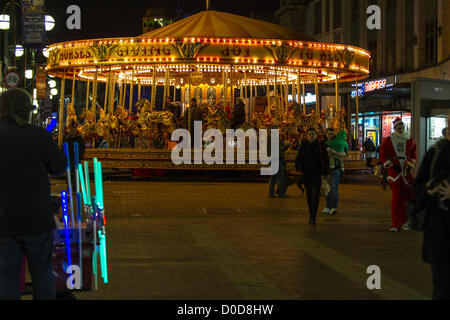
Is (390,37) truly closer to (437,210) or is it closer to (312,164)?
(312,164)

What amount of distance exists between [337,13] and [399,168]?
4887cm

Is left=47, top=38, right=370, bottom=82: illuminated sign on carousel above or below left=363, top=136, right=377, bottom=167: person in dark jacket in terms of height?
above

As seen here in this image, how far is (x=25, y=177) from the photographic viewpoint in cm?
546

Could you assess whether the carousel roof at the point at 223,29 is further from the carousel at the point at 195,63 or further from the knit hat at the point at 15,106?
the knit hat at the point at 15,106

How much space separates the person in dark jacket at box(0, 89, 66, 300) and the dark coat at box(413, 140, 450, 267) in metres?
2.63

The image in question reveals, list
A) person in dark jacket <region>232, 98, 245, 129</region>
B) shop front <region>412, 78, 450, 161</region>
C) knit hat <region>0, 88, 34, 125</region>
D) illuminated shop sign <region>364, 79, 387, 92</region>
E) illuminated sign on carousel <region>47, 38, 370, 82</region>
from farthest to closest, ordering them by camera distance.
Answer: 1. illuminated shop sign <region>364, 79, 387, 92</region>
2. person in dark jacket <region>232, 98, 245, 129</region>
3. illuminated sign on carousel <region>47, 38, 370, 82</region>
4. shop front <region>412, 78, 450, 161</region>
5. knit hat <region>0, 88, 34, 125</region>

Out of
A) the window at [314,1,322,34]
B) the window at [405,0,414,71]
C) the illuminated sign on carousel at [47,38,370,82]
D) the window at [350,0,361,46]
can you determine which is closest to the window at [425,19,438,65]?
the window at [405,0,414,71]

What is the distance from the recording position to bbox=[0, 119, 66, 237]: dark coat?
5.36m

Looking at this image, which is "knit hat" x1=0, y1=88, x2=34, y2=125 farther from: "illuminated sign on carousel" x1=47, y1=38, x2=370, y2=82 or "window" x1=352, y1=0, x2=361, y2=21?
"window" x1=352, y1=0, x2=361, y2=21

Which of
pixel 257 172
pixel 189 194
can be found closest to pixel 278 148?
pixel 189 194

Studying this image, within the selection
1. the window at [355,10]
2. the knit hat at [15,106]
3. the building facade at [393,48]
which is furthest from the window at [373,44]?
the knit hat at [15,106]

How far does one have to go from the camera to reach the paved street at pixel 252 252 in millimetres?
7583
